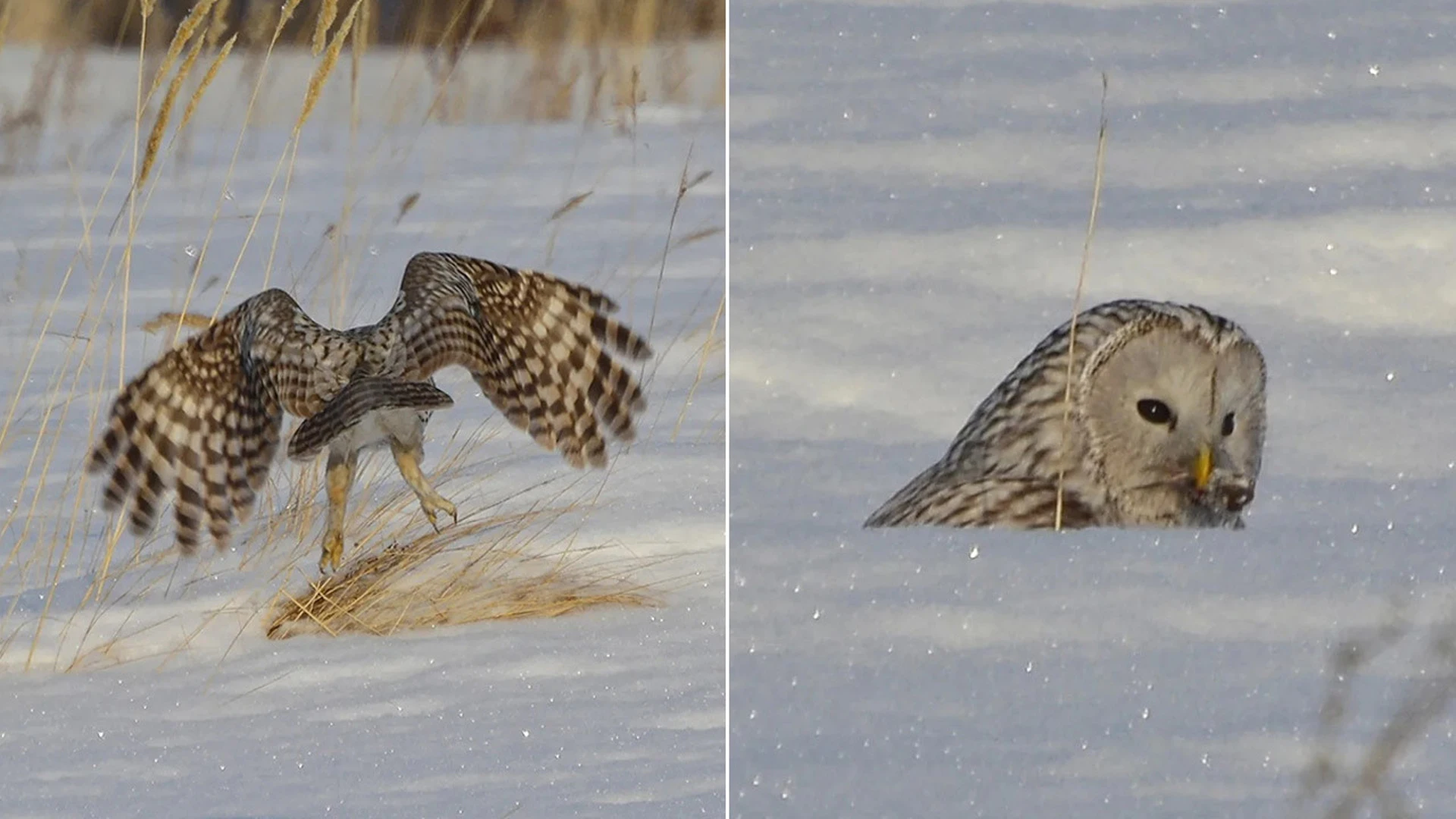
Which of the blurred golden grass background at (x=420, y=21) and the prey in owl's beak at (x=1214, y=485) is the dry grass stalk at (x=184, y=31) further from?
the prey in owl's beak at (x=1214, y=485)

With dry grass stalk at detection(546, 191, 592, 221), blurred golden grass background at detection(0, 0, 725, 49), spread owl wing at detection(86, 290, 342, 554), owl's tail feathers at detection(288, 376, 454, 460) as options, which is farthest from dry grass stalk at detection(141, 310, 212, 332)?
blurred golden grass background at detection(0, 0, 725, 49)

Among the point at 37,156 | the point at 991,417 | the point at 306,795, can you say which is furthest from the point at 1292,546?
the point at 37,156

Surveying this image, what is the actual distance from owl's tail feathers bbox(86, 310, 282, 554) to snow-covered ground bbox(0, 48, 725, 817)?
231 millimetres

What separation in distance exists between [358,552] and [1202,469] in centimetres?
116

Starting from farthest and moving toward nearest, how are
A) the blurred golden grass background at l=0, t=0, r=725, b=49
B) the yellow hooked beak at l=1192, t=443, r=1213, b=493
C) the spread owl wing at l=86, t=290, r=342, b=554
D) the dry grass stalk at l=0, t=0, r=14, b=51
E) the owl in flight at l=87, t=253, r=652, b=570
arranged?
the blurred golden grass background at l=0, t=0, r=725, b=49 < the dry grass stalk at l=0, t=0, r=14, b=51 < the spread owl wing at l=86, t=290, r=342, b=554 < the owl in flight at l=87, t=253, r=652, b=570 < the yellow hooked beak at l=1192, t=443, r=1213, b=493

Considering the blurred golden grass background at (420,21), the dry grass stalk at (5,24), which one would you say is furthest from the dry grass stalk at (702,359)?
the dry grass stalk at (5,24)

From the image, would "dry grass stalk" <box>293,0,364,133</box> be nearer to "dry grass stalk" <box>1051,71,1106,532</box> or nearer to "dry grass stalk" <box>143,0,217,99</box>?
"dry grass stalk" <box>143,0,217,99</box>

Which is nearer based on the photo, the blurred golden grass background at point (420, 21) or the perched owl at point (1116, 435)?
the perched owl at point (1116, 435)

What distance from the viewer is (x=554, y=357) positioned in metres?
2.19

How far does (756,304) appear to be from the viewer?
153cm

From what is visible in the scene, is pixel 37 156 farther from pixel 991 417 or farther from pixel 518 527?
pixel 991 417

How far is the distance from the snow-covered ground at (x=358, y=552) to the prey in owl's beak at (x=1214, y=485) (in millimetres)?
806

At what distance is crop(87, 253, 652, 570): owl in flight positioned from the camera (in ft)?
6.38

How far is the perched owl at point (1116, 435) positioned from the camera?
146 cm
